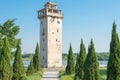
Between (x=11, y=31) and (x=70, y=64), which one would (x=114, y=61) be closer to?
(x=70, y=64)

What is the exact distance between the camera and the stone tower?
5566cm

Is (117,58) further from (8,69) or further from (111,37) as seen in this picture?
(8,69)

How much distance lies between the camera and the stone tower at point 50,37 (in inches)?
2191

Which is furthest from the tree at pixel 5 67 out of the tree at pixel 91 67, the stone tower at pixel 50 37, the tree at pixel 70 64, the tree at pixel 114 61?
the stone tower at pixel 50 37

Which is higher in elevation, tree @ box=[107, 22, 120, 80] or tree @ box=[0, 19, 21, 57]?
tree @ box=[0, 19, 21, 57]

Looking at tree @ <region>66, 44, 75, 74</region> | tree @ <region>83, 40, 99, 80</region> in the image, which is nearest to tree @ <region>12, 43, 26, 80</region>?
tree @ <region>83, 40, 99, 80</region>

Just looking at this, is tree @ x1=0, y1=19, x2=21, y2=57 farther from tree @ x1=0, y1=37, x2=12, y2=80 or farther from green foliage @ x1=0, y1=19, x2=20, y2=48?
tree @ x1=0, y1=37, x2=12, y2=80

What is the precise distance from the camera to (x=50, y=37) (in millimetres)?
55969

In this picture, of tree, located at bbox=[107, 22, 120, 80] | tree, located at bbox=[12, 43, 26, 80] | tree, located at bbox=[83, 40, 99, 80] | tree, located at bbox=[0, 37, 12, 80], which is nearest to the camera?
tree, located at bbox=[107, 22, 120, 80]

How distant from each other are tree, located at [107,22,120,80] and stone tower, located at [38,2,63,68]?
122 ft

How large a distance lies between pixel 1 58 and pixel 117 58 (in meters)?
11.7

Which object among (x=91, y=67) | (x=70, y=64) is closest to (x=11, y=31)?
(x=70, y=64)

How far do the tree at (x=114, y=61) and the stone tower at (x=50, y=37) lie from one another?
1465 inches

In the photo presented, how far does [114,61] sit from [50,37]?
125ft
